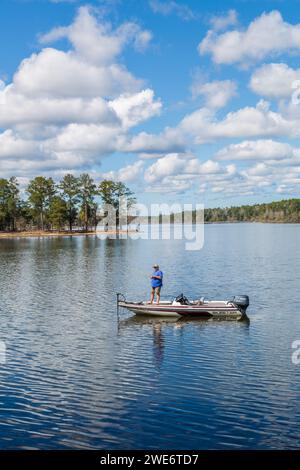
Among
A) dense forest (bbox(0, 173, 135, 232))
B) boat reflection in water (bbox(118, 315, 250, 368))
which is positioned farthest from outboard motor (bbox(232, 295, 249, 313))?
dense forest (bbox(0, 173, 135, 232))

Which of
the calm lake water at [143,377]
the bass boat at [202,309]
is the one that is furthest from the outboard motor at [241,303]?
the calm lake water at [143,377]

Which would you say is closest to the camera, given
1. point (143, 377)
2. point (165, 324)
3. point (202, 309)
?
point (143, 377)

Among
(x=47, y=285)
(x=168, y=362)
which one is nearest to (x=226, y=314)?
(x=168, y=362)

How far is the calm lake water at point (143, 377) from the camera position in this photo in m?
16.1

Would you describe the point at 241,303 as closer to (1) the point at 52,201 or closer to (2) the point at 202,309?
(2) the point at 202,309

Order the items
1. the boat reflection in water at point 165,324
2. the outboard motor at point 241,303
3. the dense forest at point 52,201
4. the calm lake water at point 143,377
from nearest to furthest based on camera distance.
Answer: the calm lake water at point 143,377, the boat reflection in water at point 165,324, the outboard motor at point 241,303, the dense forest at point 52,201

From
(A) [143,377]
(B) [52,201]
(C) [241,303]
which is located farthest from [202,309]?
(B) [52,201]

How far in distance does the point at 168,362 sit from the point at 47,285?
30.8 meters

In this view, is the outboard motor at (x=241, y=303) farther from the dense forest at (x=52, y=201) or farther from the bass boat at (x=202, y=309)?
the dense forest at (x=52, y=201)

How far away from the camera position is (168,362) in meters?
24.1

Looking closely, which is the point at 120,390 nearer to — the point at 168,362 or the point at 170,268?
the point at 168,362

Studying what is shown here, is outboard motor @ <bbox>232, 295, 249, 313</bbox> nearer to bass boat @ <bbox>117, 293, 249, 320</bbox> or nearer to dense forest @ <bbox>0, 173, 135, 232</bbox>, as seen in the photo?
bass boat @ <bbox>117, 293, 249, 320</bbox>

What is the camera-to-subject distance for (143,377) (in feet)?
71.6

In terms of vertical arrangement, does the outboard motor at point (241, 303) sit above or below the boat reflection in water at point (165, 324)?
above
